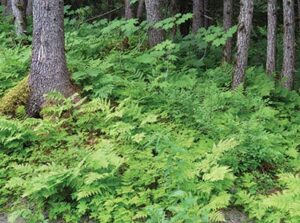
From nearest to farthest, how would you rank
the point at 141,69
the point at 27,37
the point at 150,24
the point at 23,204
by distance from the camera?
1. the point at 23,204
2. the point at 141,69
3. the point at 150,24
4. the point at 27,37

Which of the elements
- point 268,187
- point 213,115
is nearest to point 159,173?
point 268,187

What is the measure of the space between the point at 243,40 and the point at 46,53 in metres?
4.33

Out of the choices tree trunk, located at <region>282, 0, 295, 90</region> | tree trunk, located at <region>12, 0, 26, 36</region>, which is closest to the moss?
tree trunk, located at <region>12, 0, 26, 36</region>

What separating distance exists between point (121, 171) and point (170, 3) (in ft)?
33.6

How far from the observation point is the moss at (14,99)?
306 inches

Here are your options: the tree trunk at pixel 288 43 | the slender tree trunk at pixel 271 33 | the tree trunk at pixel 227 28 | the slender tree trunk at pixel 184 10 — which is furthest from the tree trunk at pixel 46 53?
the slender tree trunk at pixel 184 10

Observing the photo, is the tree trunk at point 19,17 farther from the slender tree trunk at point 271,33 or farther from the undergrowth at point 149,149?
the slender tree trunk at point 271,33

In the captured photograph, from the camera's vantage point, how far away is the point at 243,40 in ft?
30.1

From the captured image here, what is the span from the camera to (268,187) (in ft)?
20.4

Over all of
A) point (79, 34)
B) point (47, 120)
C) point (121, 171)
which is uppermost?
point (79, 34)

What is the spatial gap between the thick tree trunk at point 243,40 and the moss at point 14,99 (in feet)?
15.1

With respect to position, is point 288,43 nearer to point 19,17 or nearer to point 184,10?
point 184,10

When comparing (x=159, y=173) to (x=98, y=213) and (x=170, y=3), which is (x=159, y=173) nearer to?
(x=98, y=213)

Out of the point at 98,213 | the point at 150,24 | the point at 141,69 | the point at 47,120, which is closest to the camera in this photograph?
the point at 98,213
